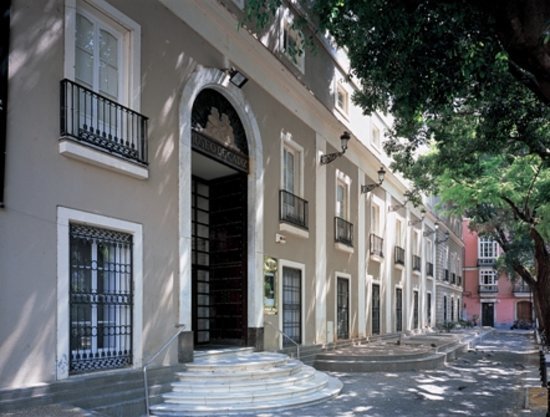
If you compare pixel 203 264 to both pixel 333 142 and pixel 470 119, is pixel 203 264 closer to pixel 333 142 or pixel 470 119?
pixel 333 142

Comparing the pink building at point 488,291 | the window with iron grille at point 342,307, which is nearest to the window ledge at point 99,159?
the window with iron grille at point 342,307

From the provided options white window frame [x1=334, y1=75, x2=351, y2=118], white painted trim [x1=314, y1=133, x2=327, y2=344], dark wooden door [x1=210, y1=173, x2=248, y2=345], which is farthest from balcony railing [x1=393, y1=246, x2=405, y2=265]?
dark wooden door [x1=210, y1=173, x2=248, y2=345]

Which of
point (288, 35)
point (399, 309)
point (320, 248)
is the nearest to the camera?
point (288, 35)

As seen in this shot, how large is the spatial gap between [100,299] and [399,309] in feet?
61.7

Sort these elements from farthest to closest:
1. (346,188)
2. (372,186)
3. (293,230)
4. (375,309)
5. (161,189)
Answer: (375,309)
(372,186)
(346,188)
(293,230)
(161,189)

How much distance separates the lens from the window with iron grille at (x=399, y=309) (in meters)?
24.6

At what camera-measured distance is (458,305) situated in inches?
1821

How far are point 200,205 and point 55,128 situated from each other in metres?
6.01

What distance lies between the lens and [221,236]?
42.7 feet

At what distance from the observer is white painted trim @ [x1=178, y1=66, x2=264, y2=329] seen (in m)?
9.90

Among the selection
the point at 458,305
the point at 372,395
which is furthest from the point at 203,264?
the point at 458,305

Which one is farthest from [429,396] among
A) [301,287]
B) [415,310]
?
[415,310]

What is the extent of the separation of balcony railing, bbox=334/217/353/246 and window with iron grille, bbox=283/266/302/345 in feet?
9.50

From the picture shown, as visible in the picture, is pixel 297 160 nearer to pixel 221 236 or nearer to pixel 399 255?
pixel 221 236
